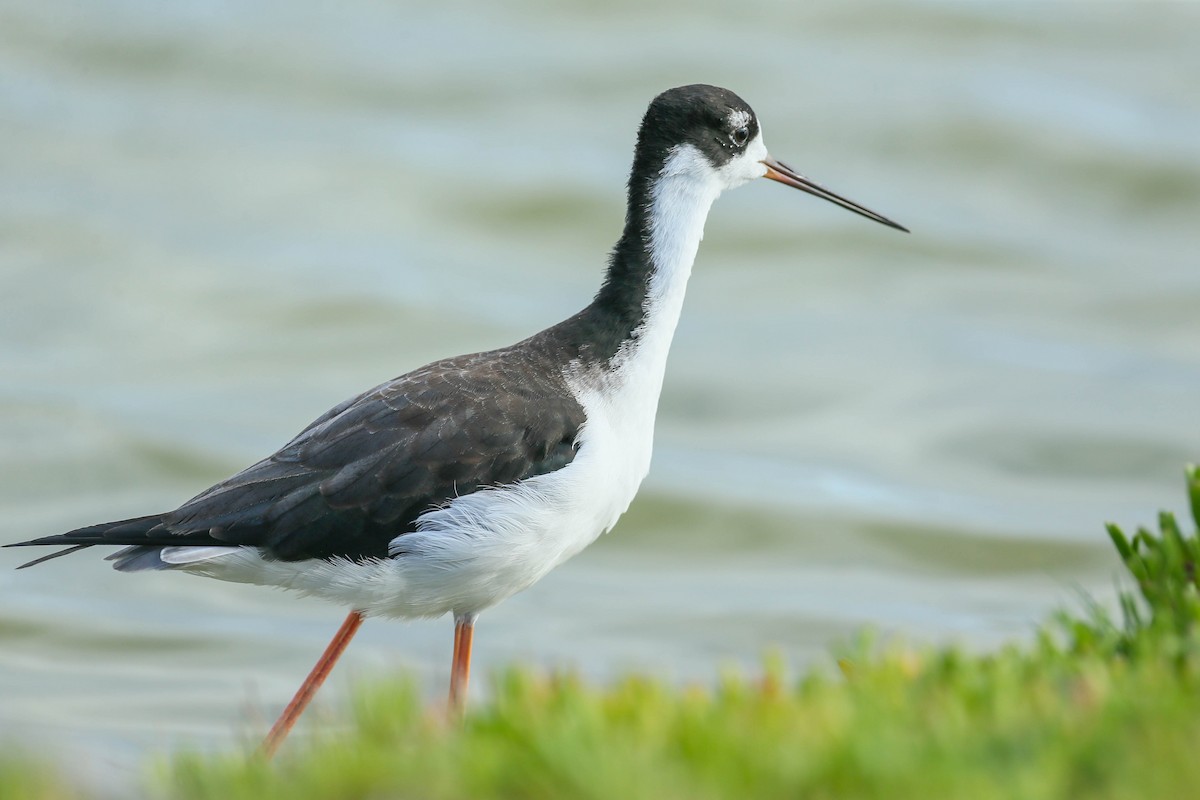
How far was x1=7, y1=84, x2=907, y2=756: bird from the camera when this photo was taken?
688 cm

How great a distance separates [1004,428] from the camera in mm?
14734

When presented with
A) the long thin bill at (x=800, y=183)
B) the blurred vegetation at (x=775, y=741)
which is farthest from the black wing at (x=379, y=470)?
the blurred vegetation at (x=775, y=741)

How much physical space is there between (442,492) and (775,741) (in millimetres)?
3364

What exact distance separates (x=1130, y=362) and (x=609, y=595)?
6324mm

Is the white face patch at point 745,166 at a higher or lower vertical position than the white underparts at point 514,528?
higher

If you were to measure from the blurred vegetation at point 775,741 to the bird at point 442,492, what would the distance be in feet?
7.94

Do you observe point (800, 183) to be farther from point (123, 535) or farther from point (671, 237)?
point (123, 535)

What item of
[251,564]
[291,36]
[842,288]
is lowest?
[251,564]

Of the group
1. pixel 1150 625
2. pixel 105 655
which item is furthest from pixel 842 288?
pixel 1150 625

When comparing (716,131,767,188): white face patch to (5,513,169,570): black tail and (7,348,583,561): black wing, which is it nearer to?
(7,348,583,561): black wing

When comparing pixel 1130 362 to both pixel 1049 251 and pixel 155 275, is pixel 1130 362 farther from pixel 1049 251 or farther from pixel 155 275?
pixel 155 275

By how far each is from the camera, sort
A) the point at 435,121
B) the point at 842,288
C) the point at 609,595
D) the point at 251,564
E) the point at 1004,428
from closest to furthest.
A: the point at 251,564
the point at 609,595
the point at 1004,428
the point at 842,288
the point at 435,121

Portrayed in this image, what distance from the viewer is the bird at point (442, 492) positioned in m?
6.88

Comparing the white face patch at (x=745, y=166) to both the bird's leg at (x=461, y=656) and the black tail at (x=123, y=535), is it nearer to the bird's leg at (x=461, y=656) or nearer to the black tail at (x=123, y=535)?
the bird's leg at (x=461, y=656)
